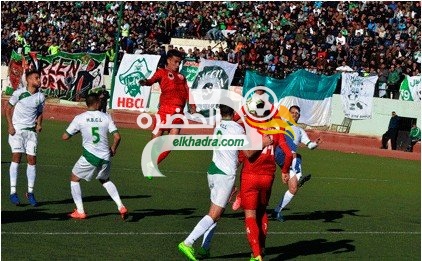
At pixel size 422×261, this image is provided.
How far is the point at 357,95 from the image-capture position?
40.0m

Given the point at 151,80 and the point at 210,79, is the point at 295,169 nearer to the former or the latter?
the point at 151,80

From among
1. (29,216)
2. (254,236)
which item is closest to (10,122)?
(29,216)

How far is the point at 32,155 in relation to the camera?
17.5 meters

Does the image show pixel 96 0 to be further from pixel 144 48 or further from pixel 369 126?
pixel 369 126

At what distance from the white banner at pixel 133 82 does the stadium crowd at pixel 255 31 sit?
1.61 metres

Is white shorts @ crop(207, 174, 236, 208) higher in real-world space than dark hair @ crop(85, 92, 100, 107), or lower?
lower

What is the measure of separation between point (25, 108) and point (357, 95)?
24.0 metres

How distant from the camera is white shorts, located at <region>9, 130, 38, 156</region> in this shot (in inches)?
690

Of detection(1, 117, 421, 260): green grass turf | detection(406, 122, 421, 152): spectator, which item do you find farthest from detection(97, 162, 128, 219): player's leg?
detection(406, 122, 421, 152): spectator

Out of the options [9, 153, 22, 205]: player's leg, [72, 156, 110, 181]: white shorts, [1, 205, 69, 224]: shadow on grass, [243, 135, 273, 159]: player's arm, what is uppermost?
Answer: [243, 135, 273, 159]: player's arm

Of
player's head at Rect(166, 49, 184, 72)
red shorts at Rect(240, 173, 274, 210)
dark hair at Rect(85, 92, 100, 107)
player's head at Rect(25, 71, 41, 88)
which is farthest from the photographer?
player's head at Rect(166, 49, 184, 72)

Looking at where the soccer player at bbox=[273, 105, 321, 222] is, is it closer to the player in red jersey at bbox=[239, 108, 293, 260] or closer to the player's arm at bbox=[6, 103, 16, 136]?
the player in red jersey at bbox=[239, 108, 293, 260]

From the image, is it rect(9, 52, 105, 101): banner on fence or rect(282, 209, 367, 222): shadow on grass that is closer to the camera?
rect(282, 209, 367, 222): shadow on grass

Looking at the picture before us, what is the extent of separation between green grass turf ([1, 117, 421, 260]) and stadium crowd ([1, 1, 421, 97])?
13766 mm
